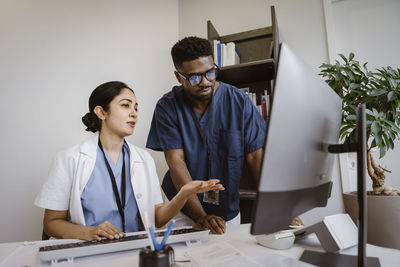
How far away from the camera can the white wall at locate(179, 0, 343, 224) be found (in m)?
2.21

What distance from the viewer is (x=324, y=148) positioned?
0.65m

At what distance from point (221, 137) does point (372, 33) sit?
169 cm

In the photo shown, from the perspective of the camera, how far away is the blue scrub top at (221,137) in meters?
1.47

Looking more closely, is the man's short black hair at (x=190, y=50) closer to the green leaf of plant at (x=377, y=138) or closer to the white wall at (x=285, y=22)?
the green leaf of plant at (x=377, y=138)

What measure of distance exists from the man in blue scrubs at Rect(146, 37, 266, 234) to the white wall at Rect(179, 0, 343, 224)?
1016 millimetres

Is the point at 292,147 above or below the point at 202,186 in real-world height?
above

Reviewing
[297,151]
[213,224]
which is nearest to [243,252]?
[213,224]

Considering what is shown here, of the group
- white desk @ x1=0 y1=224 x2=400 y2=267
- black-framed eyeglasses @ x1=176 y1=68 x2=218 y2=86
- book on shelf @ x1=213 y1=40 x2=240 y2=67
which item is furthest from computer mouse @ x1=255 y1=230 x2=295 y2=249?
book on shelf @ x1=213 y1=40 x2=240 y2=67

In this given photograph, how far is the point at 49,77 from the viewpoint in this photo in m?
2.09

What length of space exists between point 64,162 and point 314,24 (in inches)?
86.9

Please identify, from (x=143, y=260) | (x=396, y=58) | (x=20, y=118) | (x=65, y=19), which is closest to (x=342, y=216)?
(x=143, y=260)

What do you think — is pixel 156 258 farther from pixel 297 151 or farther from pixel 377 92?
pixel 377 92

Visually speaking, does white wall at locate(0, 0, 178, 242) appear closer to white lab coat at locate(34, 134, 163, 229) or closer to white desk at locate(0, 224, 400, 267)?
white lab coat at locate(34, 134, 163, 229)

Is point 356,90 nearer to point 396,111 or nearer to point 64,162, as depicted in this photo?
point 396,111
